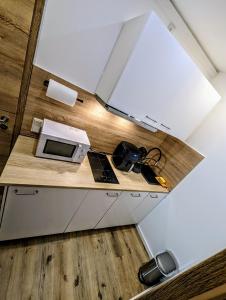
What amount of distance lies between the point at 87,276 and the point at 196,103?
6.79 ft

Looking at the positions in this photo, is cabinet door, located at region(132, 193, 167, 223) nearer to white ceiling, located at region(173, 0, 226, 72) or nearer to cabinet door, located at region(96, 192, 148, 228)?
cabinet door, located at region(96, 192, 148, 228)

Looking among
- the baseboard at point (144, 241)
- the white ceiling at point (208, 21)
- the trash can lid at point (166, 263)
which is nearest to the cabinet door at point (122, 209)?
the baseboard at point (144, 241)

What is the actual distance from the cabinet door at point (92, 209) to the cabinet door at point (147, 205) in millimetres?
499

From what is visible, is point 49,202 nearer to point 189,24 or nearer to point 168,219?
point 168,219

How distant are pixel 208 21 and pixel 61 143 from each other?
148 cm

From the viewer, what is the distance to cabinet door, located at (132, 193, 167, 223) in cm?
211

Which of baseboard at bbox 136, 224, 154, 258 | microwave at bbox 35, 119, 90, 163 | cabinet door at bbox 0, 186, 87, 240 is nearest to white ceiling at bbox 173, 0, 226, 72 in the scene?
microwave at bbox 35, 119, 90, 163

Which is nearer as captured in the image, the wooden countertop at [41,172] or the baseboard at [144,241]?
the wooden countertop at [41,172]

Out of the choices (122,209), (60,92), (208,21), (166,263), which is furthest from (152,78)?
(166,263)

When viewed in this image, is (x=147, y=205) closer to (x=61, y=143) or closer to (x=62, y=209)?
(x=62, y=209)

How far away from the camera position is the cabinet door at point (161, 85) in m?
1.19

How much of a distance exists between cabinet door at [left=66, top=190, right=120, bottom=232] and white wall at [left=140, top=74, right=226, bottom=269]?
0.81 m

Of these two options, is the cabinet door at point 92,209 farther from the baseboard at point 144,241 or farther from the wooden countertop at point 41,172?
the baseboard at point 144,241

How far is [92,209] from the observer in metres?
1.77
